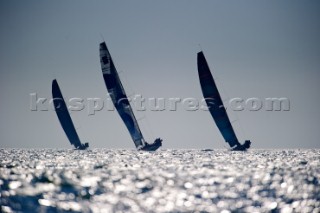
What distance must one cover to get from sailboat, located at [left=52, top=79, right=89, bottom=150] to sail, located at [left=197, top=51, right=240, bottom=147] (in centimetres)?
2815

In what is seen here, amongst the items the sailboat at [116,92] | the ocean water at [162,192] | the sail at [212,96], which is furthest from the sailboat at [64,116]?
the ocean water at [162,192]

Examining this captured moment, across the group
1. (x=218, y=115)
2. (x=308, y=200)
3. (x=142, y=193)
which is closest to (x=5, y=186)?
(x=142, y=193)

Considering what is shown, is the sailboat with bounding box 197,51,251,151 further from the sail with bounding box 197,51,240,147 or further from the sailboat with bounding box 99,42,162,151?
the sailboat with bounding box 99,42,162,151

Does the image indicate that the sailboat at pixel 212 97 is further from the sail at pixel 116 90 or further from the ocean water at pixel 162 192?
the ocean water at pixel 162 192

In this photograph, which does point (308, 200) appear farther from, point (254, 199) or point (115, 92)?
point (115, 92)

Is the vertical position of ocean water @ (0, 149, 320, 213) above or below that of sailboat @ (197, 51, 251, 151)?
below

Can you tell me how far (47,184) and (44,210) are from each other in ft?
33.4

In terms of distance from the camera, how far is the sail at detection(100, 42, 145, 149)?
61.4 meters

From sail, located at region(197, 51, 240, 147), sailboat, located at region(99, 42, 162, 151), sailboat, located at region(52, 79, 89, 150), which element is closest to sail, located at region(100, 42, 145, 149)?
sailboat, located at region(99, 42, 162, 151)

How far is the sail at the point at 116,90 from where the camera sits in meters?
61.4

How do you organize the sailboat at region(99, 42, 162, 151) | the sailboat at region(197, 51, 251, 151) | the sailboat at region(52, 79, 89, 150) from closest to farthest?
the sailboat at region(99, 42, 162, 151), the sailboat at region(197, 51, 251, 151), the sailboat at region(52, 79, 89, 150)

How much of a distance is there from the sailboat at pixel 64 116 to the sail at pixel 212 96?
1108 inches

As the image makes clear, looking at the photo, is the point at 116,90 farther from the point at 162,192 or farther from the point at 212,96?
the point at 162,192

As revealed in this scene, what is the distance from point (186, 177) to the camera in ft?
125
